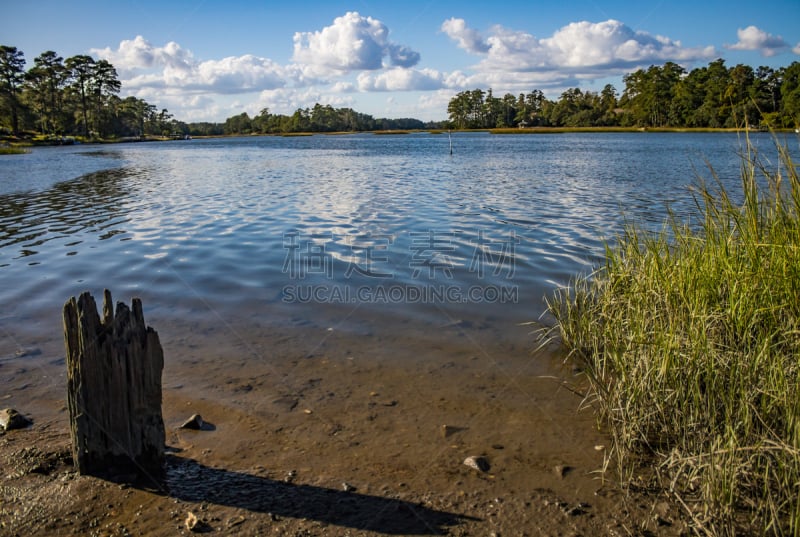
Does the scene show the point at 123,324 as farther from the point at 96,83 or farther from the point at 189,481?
the point at 96,83

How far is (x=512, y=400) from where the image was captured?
5.95m

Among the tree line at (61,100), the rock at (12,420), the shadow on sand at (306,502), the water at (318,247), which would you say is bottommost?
the shadow on sand at (306,502)

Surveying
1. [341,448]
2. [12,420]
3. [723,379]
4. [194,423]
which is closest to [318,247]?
[194,423]

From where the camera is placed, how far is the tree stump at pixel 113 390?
4070 millimetres

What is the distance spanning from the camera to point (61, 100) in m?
105

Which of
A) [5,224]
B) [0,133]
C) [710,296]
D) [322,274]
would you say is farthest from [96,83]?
[710,296]

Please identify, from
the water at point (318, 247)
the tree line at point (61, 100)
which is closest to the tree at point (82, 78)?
the tree line at point (61, 100)

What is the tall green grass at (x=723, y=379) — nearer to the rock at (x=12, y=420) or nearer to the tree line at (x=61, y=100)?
the rock at (x=12, y=420)

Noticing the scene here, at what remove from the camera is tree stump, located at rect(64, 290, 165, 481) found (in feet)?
13.4

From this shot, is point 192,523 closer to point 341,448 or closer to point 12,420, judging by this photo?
point 341,448

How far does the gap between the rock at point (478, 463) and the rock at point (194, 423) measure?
2.41 meters

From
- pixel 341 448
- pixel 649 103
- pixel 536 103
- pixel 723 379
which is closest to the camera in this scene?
pixel 723 379

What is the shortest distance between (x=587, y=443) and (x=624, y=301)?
6.08 feet

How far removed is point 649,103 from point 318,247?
138337 mm
